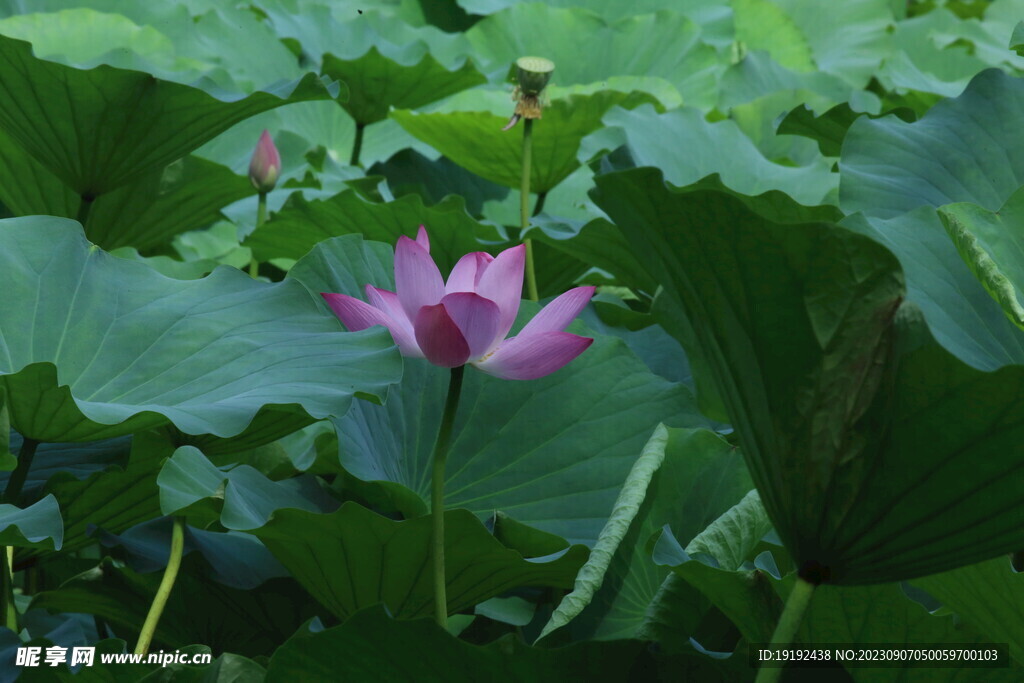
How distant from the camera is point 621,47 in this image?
107 inches

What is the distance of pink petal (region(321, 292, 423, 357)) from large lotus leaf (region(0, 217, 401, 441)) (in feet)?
0.09

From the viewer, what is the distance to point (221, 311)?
2.97ft

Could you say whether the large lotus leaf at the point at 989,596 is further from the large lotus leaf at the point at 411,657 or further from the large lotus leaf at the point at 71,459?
the large lotus leaf at the point at 71,459

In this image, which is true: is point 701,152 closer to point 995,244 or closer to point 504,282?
point 995,244

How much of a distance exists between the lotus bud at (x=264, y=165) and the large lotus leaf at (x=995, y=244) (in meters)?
0.96

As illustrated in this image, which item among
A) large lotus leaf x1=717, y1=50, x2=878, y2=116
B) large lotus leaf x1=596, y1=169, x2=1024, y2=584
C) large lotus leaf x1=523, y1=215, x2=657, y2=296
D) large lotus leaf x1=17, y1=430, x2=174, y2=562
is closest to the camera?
large lotus leaf x1=596, y1=169, x2=1024, y2=584

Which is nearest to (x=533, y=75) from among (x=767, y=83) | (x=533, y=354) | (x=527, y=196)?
(x=527, y=196)

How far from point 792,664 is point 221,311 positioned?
0.54m

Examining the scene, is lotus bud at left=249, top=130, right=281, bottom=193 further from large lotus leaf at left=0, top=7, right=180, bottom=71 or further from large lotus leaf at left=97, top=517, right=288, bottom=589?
large lotus leaf at left=0, top=7, right=180, bottom=71

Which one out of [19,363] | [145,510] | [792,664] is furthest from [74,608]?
[792,664]

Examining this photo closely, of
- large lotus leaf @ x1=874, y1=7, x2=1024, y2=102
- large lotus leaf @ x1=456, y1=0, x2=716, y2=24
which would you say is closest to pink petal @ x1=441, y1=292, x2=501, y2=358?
large lotus leaf @ x1=874, y1=7, x2=1024, y2=102

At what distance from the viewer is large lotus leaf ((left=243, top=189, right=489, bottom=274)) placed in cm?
125

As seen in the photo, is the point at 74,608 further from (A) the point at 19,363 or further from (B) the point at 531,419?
(B) the point at 531,419

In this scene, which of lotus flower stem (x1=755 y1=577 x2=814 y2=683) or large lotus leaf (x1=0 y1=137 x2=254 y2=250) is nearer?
lotus flower stem (x1=755 y1=577 x2=814 y2=683)
